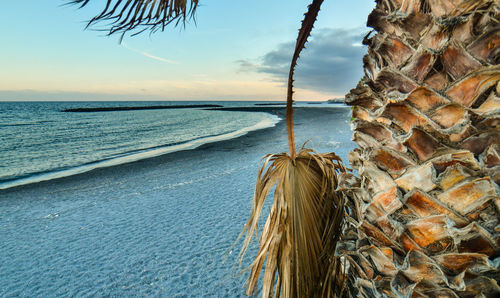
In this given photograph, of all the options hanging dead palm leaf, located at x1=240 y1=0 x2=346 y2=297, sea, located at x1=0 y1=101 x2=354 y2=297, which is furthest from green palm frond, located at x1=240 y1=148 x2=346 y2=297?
sea, located at x1=0 y1=101 x2=354 y2=297

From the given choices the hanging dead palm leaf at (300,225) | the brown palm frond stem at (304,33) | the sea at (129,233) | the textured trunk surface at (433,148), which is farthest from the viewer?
the sea at (129,233)

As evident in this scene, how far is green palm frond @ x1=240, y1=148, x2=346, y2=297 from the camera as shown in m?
1.07

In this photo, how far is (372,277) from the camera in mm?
942

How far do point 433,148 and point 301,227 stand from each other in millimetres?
551

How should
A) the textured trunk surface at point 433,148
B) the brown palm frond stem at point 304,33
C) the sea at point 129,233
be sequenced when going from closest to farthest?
1. the textured trunk surface at point 433,148
2. the brown palm frond stem at point 304,33
3. the sea at point 129,233

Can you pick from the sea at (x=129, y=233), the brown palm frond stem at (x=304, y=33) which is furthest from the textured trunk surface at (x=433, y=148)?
the sea at (x=129, y=233)

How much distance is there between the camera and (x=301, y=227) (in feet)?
3.54

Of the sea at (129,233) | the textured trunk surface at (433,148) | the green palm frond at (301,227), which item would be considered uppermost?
the textured trunk surface at (433,148)

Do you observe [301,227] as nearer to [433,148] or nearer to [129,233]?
[433,148]

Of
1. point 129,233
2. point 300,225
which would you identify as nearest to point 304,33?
point 300,225

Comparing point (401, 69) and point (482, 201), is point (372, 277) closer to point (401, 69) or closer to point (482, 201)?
point (482, 201)

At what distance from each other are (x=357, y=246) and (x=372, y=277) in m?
0.11

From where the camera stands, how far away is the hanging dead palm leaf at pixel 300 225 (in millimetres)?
1071

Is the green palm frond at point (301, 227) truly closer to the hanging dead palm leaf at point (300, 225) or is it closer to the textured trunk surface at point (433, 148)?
the hanging dead palm leaf at point (300, 225)
